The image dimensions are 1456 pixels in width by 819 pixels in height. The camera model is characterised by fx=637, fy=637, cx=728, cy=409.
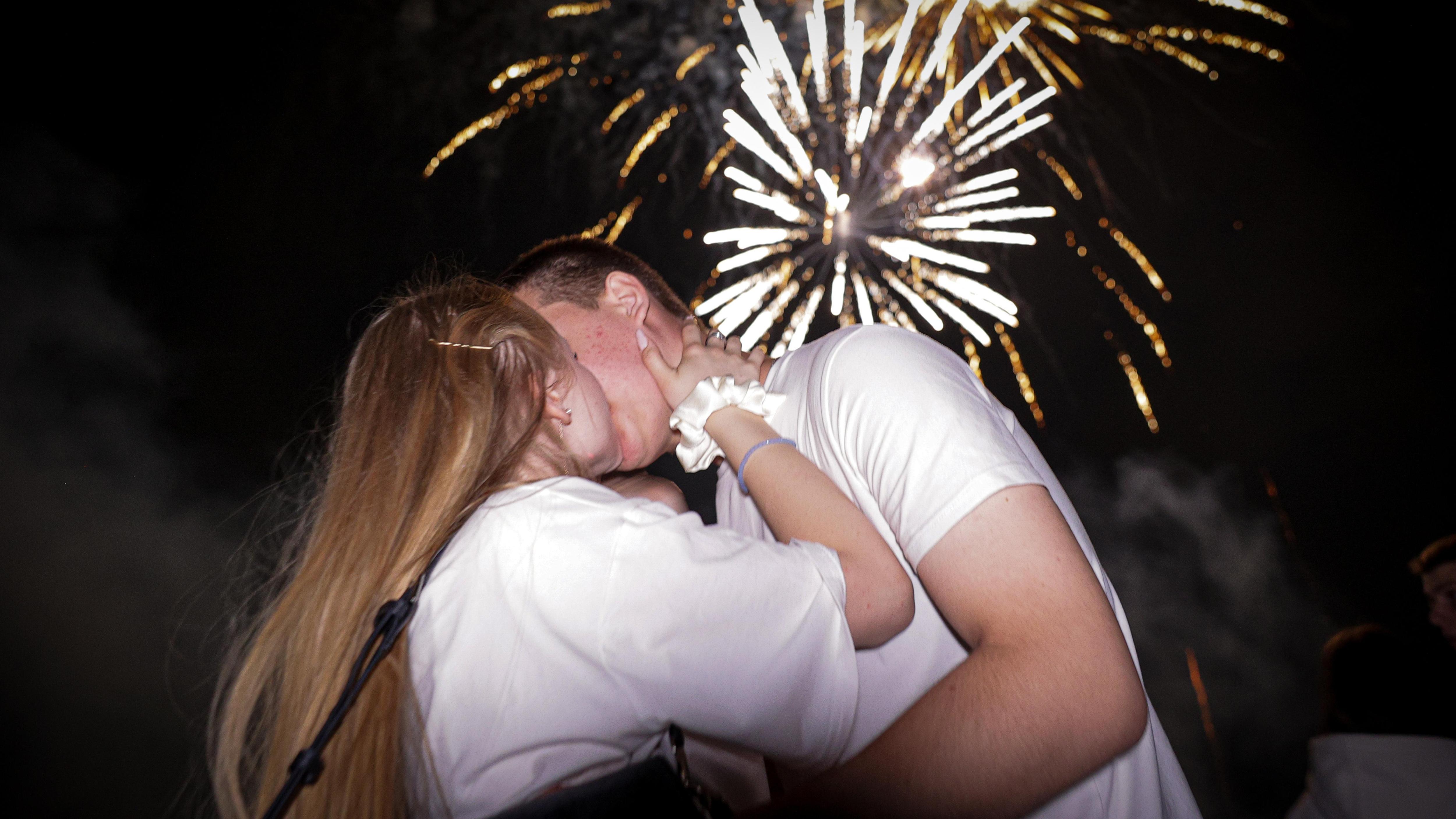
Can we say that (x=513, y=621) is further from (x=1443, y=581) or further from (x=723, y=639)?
(x=1443, y=581)

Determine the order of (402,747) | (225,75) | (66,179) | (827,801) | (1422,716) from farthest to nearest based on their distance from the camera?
(225,75), (66,179), (1422,716), (402,747), (827,801)

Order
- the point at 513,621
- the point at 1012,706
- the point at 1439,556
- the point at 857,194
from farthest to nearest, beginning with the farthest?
1. the point at 857,194
2. the point at 1439,556
3. the point at 513,621
4. the point at 1012,706

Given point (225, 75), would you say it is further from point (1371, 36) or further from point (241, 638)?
point (1371, 36)

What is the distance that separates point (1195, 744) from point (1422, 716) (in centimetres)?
284

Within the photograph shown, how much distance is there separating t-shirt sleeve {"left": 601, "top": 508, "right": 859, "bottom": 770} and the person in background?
12.1ft

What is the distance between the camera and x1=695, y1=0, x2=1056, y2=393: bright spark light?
189 inches

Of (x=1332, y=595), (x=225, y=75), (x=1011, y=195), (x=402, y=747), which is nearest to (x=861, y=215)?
(x=1011, y=195)

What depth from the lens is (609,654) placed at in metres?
0.94

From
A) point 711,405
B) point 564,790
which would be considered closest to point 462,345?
point 711,405

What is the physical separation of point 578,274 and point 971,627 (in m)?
1.74

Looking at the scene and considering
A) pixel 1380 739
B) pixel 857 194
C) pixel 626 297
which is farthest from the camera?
pixel 857 194

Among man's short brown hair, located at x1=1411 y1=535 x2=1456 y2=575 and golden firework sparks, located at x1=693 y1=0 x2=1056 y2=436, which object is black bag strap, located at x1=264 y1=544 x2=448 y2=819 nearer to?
golden firework sparks, located at x1=693 y1=0 x2=1056 y2=436

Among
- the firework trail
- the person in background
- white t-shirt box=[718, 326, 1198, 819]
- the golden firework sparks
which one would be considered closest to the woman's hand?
white t-shirt box=[718, 326, 1198, 819]

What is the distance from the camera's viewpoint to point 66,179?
3342 mm
